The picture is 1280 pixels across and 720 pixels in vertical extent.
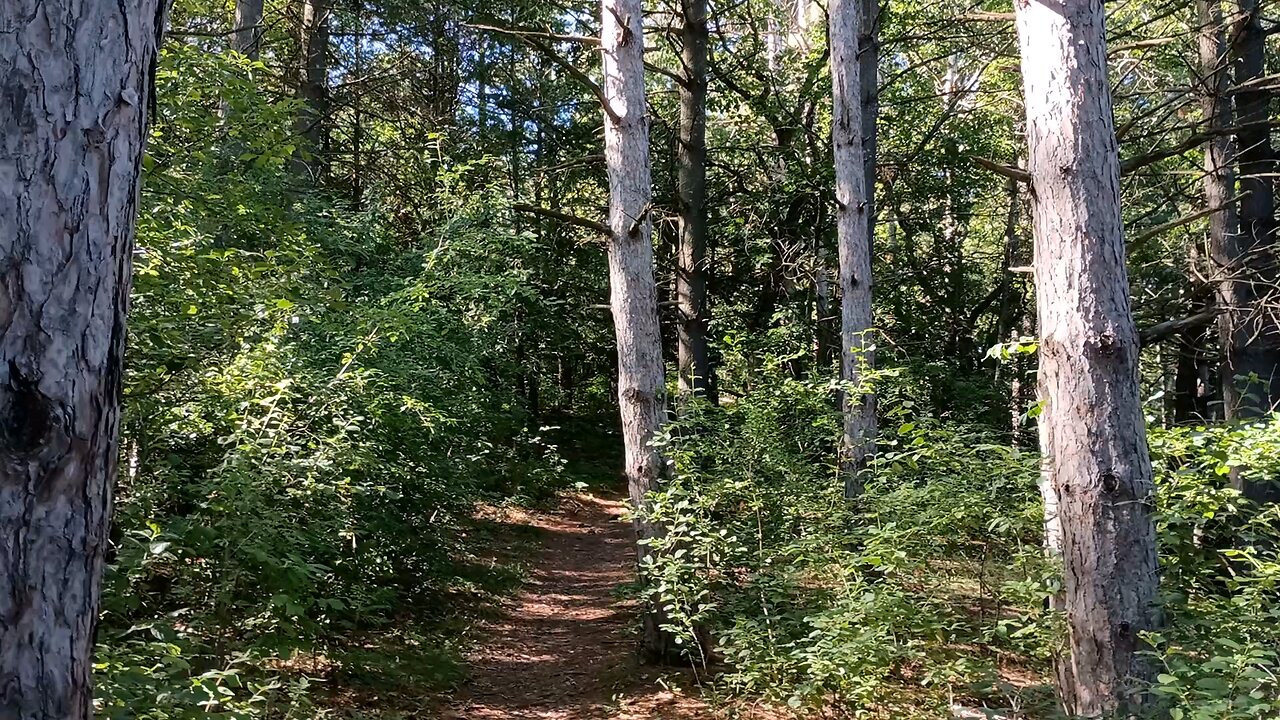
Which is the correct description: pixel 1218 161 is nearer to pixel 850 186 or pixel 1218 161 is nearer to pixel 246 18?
pixel 850 186

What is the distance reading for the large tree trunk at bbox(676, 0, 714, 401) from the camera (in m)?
10.9

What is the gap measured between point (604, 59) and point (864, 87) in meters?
4.71

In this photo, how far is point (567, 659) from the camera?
273 inches

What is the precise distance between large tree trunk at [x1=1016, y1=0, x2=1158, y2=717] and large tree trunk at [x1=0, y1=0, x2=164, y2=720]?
3758 mm

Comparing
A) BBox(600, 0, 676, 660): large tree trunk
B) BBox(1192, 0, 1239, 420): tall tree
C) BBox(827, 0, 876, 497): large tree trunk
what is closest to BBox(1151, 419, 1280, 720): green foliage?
BBox(600, 0, 676, 660): large tree trunk

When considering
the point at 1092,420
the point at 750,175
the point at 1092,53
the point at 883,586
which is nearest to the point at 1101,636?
the point at 1092,420

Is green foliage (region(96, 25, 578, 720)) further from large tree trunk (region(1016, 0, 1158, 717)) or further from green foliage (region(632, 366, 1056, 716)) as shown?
large tree trunk (region(1016, 0, 1158, 717))

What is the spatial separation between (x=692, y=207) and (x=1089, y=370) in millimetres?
7800

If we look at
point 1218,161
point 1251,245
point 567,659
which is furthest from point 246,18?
point 1251,245

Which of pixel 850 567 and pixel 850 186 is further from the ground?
pixel 850 186

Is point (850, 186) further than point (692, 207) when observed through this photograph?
No

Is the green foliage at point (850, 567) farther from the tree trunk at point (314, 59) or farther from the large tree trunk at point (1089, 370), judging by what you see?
the tree trunk at point (314, 59)

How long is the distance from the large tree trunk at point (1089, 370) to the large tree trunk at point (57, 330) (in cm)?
376

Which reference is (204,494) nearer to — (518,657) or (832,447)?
(518,657)
